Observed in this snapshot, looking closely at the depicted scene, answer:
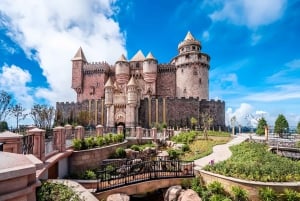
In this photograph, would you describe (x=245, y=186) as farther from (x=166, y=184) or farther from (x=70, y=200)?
(x=70, y=200)

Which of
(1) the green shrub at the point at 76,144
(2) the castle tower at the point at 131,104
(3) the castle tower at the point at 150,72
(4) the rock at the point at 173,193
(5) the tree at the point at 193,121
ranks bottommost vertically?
(4) the rock at the point at 173,193

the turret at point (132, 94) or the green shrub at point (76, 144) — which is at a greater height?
the turret at point (132, 94)

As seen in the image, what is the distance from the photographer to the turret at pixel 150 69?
45969mm

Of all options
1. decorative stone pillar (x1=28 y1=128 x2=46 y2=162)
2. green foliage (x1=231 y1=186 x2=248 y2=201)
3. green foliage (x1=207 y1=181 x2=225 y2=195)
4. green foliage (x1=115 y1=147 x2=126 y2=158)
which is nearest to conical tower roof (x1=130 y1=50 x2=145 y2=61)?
green foliage (x1=115 y1=147 x2=126 y2=158)

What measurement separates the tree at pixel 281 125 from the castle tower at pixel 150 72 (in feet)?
77.7

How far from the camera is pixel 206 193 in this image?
10.6 meters

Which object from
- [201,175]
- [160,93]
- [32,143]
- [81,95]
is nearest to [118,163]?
[201,175]

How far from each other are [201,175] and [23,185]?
11205 millimetres

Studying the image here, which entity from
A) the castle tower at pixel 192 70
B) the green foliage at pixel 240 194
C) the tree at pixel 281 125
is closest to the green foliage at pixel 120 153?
the green foliage at pixel 240 194

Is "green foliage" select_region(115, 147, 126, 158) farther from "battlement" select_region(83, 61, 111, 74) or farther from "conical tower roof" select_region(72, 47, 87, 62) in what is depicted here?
"conical tower roof" select_region(72, 47, 87, 62)

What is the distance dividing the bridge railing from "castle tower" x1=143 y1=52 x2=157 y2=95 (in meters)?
33.4

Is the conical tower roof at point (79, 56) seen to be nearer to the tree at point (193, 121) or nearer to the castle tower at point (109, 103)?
the castle tower at point (109, 103)

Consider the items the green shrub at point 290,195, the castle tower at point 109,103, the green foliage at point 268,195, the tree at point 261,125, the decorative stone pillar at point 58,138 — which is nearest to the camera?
the green shrub at point 290,195

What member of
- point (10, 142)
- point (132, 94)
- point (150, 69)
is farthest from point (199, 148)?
point (150, 69)
